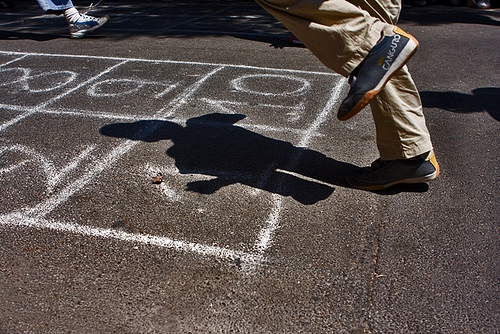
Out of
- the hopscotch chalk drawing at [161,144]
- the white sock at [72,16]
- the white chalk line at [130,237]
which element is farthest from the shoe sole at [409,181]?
the white sock at [72,16]

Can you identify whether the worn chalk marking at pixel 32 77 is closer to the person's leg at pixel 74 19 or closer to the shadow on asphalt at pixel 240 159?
the shadow on asphalt at pixel 240 159

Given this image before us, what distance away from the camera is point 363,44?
287 centimetres

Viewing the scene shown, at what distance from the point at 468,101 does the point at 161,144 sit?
120 inches

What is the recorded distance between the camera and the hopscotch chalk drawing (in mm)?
3049

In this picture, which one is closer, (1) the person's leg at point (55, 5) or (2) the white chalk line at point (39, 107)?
(2) the white chalk line at point (39, 107)

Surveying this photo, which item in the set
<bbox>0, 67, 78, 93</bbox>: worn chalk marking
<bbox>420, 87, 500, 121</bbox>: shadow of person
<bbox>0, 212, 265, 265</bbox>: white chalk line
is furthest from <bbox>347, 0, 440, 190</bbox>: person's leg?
<bbox>0, 67, 78, 93</bbox>: worn chalk marking

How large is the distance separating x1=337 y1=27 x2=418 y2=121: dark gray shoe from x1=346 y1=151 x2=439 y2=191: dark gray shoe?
1.95 ft

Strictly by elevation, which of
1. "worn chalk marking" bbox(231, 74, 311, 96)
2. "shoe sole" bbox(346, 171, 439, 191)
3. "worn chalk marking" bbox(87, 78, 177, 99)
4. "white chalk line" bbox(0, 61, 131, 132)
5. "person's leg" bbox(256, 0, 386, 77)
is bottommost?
"worn chalk marking" bbox(231, 74, 311, 96)

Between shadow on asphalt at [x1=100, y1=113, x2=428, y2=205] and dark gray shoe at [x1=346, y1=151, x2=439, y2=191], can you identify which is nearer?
dark gray shoe at [x1=346, y1=151, x2=439, y2=191]

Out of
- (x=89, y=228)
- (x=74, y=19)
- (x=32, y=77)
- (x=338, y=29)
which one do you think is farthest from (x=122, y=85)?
(x=338, y=29)

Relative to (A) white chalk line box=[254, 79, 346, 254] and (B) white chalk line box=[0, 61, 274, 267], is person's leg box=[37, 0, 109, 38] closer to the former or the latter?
(A) white chalk line box=[254, 79, 346, 254]

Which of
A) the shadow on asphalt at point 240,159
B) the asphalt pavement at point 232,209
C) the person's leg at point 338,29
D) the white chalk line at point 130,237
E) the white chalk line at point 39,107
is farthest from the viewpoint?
the white chalk line at point 39,107

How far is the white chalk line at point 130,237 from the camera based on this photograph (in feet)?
8.96

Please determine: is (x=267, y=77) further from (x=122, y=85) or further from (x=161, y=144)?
(x=161, y=144)
